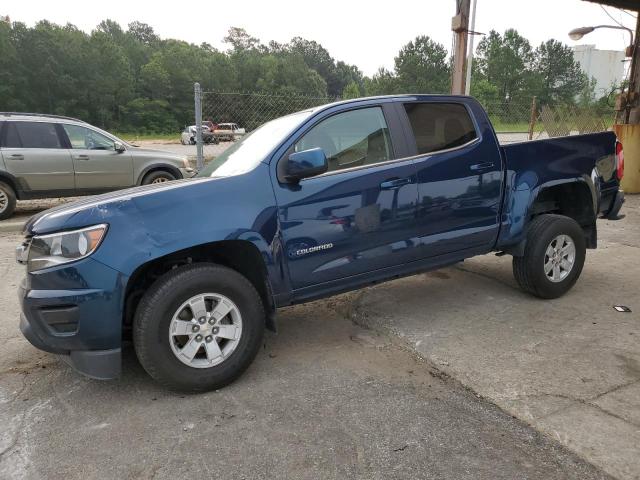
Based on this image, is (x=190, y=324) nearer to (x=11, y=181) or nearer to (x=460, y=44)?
(x=460, y=44)

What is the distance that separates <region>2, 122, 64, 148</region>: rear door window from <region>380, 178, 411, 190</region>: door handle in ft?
24.8

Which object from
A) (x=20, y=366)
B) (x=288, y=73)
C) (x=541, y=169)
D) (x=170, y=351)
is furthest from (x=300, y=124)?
(x=288, y=73)

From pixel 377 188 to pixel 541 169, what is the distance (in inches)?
68.9

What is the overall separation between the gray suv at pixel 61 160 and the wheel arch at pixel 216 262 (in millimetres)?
6799

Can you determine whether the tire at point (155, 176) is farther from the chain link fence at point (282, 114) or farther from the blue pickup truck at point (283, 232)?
the blue pickup truck at point (283, 232)

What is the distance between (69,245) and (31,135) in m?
7.22

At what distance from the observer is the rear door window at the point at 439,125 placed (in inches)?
150

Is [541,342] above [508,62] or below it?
below

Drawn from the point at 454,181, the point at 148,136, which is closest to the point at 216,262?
the point at 454,181

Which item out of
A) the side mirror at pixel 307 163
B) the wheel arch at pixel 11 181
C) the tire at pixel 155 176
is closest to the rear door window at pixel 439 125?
the side mirror at pixel 307 163

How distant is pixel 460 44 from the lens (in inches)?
301

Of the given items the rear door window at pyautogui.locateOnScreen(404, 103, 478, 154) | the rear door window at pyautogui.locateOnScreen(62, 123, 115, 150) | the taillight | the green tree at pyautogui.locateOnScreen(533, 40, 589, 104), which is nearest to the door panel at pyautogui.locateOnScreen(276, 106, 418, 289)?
the rear door window at pyautogui.locateOnScreen(404, 103, 478, 154)

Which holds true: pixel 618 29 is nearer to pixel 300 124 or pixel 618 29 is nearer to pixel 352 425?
pixel 300 124

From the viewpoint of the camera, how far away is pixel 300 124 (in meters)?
3.45
